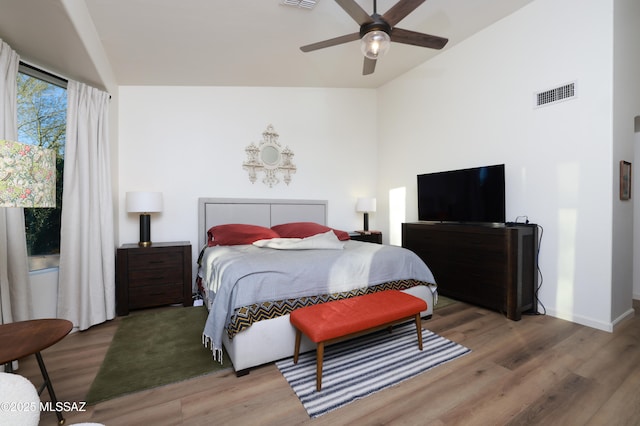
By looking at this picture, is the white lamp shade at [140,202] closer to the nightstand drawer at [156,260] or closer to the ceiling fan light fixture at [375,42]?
the nightstand drawer at [156,260]

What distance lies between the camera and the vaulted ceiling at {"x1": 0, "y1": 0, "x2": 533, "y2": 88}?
218 centimetres

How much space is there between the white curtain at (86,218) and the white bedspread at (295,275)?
1208 mm

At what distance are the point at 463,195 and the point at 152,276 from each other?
11.8 feet

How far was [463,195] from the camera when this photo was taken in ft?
11.1

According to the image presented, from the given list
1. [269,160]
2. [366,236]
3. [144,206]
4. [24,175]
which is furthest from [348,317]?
[269,160]

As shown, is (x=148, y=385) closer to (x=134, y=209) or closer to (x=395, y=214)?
(x=134, y=209)

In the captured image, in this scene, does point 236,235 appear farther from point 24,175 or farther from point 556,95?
point 556,95

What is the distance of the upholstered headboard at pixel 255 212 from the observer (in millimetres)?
3883

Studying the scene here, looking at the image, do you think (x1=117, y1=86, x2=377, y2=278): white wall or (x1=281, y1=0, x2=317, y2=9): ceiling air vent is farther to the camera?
(x1=117, y1=86, x2=377, y2=278): white wall

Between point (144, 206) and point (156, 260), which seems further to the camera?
point (144, 206)

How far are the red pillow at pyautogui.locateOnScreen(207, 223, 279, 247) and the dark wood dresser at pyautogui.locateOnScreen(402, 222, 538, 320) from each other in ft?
6.79

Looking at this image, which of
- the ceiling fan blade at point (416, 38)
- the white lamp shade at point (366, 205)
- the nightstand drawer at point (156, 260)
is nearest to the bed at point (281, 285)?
the nightstand drawer at point (156, 260)

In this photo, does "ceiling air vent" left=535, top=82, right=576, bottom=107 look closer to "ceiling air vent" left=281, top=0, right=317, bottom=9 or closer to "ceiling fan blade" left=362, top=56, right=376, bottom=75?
"ceiling fan blade" left=362, top=56, right=376, bottom=75

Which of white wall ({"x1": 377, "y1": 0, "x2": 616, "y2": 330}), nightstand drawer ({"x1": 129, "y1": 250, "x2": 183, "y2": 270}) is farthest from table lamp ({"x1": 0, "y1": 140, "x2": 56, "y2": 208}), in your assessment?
white wall ({"x1": 377, "y1": 0, "x2": 616, "y2": 330})
